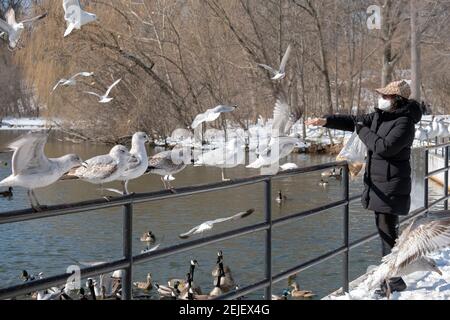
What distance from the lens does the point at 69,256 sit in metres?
12.4

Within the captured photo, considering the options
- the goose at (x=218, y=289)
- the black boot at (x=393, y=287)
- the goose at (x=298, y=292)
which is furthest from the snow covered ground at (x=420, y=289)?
the goose at (x=218, y=289)

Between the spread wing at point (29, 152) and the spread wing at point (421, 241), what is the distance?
219 cm

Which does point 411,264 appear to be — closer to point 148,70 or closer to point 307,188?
point 307,188

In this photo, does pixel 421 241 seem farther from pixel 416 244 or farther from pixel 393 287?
pixel 393 287

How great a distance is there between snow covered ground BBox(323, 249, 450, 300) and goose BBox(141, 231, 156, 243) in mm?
7972

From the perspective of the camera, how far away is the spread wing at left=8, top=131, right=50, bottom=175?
10.5ft

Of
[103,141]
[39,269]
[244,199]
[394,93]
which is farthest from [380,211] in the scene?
[103,141]

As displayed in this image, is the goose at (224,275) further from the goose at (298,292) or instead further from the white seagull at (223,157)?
the white seagull at (223,157)

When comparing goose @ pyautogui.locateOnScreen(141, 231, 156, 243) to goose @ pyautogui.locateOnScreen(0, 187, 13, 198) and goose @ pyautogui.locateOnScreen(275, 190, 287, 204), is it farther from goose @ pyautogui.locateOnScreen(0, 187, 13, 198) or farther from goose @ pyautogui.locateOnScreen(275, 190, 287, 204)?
goose @ pyautogui.locateOnScreen(0, 187, 13, 198)

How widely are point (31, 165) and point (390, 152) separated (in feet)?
7.97

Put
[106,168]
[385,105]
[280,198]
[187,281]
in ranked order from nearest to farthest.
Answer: [106,168], [385,105], [187,281], [280,198]

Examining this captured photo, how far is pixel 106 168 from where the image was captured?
169 inches

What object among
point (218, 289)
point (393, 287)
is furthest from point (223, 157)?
point (218, 289)

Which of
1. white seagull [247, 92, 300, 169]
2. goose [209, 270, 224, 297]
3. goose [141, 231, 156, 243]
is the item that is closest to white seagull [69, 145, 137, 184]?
white seagull [247, 92, 300, 169]
